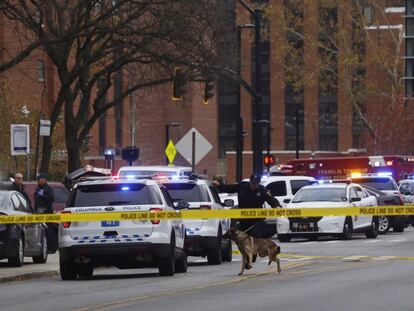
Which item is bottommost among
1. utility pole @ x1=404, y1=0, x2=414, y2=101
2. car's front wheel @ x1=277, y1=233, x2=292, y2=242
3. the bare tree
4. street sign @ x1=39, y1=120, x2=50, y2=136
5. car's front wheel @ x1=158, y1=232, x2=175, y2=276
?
car's front wheel @ x1=277, y1=233, x2=292, y2=242

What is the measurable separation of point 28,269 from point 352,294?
8609 millimetres

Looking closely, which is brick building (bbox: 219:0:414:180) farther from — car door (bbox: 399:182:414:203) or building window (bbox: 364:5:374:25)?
car door (bbox: 399:182:414:203)

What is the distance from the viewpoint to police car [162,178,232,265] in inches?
993

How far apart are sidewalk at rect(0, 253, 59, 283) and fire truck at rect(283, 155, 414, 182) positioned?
25.9 metres

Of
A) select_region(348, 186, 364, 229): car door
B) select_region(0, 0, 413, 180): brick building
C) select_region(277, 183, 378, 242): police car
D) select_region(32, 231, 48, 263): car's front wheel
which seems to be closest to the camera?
select_region(32, 231, 48, 263): car's front wheel

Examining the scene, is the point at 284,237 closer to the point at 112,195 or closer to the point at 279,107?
the point at 112,195

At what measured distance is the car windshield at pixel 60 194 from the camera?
32000 millimetres

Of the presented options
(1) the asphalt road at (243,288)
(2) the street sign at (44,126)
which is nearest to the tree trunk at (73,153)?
(2) the street sign at (44,126)

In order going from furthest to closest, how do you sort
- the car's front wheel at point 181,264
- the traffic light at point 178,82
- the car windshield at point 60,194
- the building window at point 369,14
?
the building window at point 369,14 < the traffic light at point 178,82 < the car windshield at point 60,194 < the car's front wheel at point 181,264

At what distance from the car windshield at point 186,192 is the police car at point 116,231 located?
12.9ft

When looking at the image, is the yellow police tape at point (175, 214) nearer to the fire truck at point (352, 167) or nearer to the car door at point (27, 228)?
the car door at point (27, 228)

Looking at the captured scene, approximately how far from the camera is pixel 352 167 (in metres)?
51.9

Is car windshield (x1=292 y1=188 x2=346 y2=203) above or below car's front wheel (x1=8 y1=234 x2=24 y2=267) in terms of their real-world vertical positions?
above

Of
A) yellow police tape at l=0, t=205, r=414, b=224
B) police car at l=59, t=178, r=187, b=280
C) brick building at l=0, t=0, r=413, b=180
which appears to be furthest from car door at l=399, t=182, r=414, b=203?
police car at l=59, t=178, r=187, b=280
